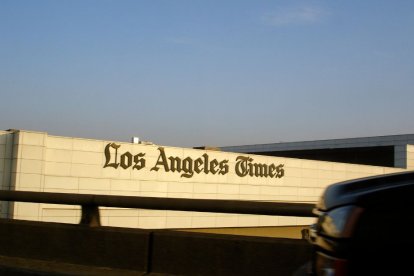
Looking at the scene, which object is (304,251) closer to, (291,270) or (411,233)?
(291,270)

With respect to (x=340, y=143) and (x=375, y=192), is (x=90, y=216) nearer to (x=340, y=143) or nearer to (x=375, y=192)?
(x=375, y=192)

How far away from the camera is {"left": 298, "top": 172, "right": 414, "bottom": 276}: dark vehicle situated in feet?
8.02

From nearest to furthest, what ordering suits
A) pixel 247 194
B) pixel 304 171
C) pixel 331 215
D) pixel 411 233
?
pixel 411 233 → pixel 331 215 → pixel 247 194 → pixel 304 171

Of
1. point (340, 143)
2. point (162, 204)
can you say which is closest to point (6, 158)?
point (162, 204)

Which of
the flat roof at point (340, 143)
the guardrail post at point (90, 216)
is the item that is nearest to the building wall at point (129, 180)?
the guardrail post at point (90, 216)

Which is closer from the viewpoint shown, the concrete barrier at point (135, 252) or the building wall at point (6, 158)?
the concrete barrier at point (135, 252)

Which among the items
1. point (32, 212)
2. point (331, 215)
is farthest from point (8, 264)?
point (32, 212)

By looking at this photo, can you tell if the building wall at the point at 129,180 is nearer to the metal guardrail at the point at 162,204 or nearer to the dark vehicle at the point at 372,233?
the metal guardrail at the point at 162,204

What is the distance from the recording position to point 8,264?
6.30 m

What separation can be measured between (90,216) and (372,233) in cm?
446

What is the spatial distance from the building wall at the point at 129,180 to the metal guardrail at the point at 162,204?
57.5ft

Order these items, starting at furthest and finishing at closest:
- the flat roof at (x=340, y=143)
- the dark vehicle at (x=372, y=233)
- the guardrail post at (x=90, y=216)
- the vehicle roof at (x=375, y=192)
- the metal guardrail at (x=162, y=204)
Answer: the flat roof at (x=340, y=143), the guardrail post at (x=90, y=216), the metal guardrail at (x=162, y=204), the vehicle roof at (x=375, y=192), the dark vehicle at (x=372, y=233)

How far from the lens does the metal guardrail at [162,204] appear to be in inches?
208

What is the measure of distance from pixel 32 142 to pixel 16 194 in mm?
20457
